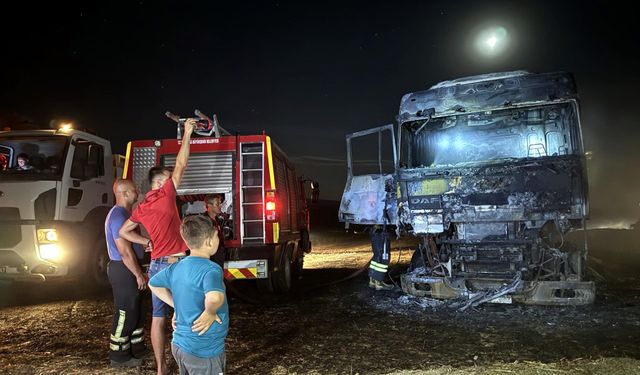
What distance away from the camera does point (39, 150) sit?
26.5ft

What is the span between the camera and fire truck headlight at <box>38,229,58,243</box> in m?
7.27

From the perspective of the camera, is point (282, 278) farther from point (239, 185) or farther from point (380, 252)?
point (239, 185)

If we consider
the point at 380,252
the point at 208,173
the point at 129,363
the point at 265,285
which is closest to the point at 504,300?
the point at 380,252

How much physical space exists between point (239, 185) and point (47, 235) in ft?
10.8

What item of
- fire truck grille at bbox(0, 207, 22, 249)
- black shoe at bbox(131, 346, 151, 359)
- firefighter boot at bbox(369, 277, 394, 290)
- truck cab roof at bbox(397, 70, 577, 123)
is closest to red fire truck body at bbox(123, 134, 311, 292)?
firefighter boot at bbox(369, 277, 394, 290)

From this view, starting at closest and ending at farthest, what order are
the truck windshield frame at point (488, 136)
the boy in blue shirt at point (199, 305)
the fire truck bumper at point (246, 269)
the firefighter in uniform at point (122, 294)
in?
the boy in blue shirt at point (199, 305), the firefighter in uniform at point (122, 294), the fire truck bumper at point (246, 269), the truck windshield frame at point (488, 136)

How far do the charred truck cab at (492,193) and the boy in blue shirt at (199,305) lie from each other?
443 centimetres

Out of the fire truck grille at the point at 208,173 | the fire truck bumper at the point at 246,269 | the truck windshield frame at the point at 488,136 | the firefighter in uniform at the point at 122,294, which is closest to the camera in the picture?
the firefighter in uniform at the point at 122,294

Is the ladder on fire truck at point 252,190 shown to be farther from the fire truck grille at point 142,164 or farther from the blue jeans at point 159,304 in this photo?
the blue jeans at point 159,304

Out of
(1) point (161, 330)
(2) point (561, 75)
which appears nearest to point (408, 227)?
(2) point (561, 75)

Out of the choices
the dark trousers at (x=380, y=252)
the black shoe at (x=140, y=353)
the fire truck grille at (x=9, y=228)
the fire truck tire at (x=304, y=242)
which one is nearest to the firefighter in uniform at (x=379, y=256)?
the dark trousers at (x=380, y=252)

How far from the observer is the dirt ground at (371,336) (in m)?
4.02

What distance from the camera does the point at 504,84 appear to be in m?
6.64

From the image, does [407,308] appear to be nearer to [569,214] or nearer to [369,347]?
[369,347]
